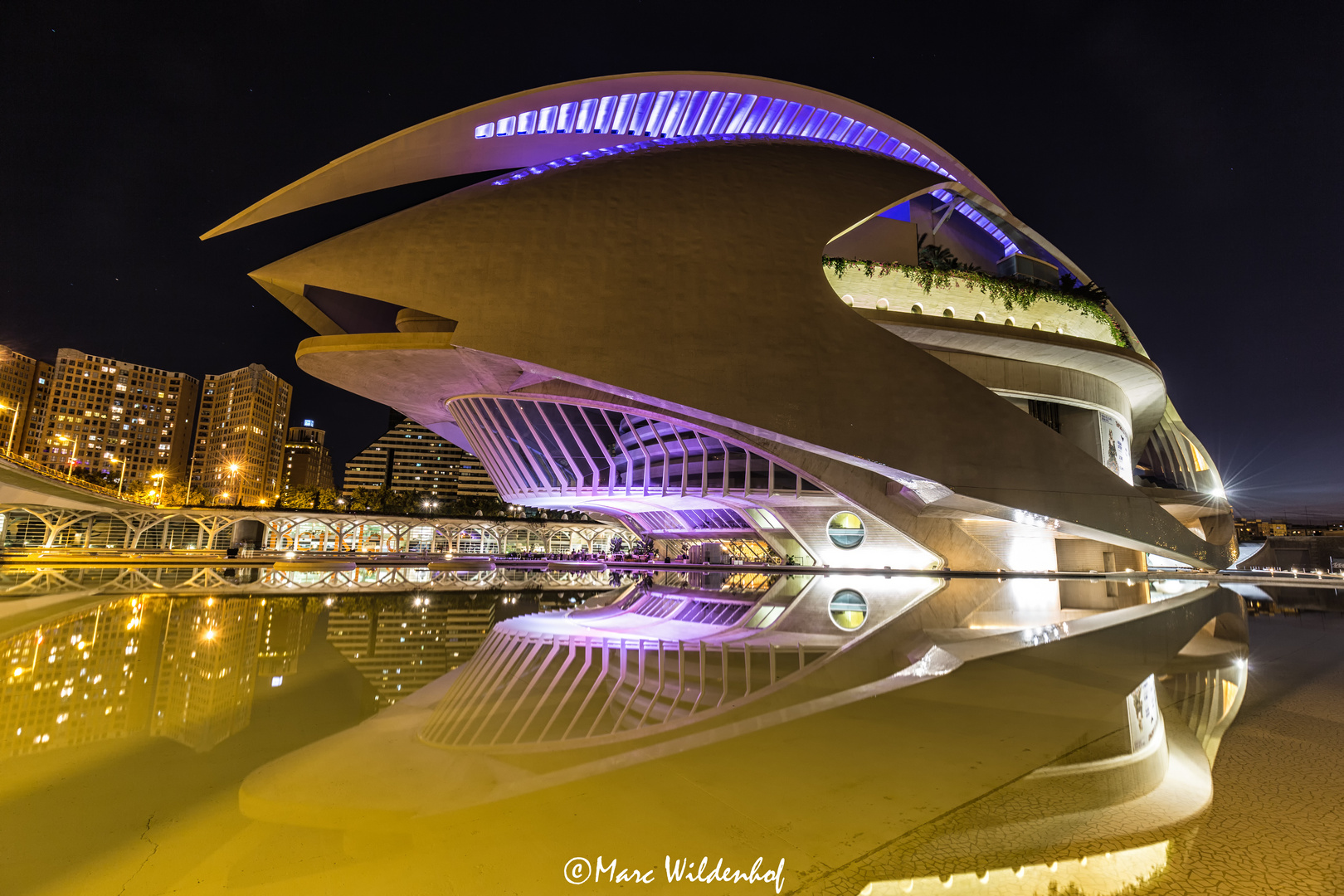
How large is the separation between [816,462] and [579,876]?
20.1m

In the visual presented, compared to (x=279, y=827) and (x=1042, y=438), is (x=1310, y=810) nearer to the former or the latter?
(x=279, y=827)

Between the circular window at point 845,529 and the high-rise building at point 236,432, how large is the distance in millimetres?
109386

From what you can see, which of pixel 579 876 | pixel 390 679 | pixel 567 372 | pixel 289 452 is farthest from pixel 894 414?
pixel 289 452

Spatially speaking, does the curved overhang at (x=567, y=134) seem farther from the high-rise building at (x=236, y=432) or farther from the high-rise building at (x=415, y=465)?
the high-rise building at (x=236, y=432)

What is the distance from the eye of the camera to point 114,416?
94.1 metres

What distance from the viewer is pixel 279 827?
2.66m

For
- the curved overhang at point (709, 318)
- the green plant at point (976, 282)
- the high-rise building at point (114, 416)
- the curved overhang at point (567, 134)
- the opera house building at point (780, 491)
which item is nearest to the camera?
the opera house building at point (780, 491)

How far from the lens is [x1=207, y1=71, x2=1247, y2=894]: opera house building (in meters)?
2.93

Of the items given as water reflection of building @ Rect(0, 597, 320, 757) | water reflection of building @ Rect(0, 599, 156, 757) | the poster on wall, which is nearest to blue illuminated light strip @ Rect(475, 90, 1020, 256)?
the poster on wall

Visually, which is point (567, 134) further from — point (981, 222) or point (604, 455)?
point (981, 222)

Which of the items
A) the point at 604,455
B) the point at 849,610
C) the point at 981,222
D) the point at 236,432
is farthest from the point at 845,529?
the point at 236,432

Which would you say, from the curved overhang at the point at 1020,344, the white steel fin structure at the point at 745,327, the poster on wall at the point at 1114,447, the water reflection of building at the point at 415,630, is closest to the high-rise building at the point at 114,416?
the white steel fin structure at the point at 745,327

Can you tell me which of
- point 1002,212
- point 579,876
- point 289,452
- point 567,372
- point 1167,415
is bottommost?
point 579,876

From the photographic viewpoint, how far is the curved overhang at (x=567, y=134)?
1856 cm
